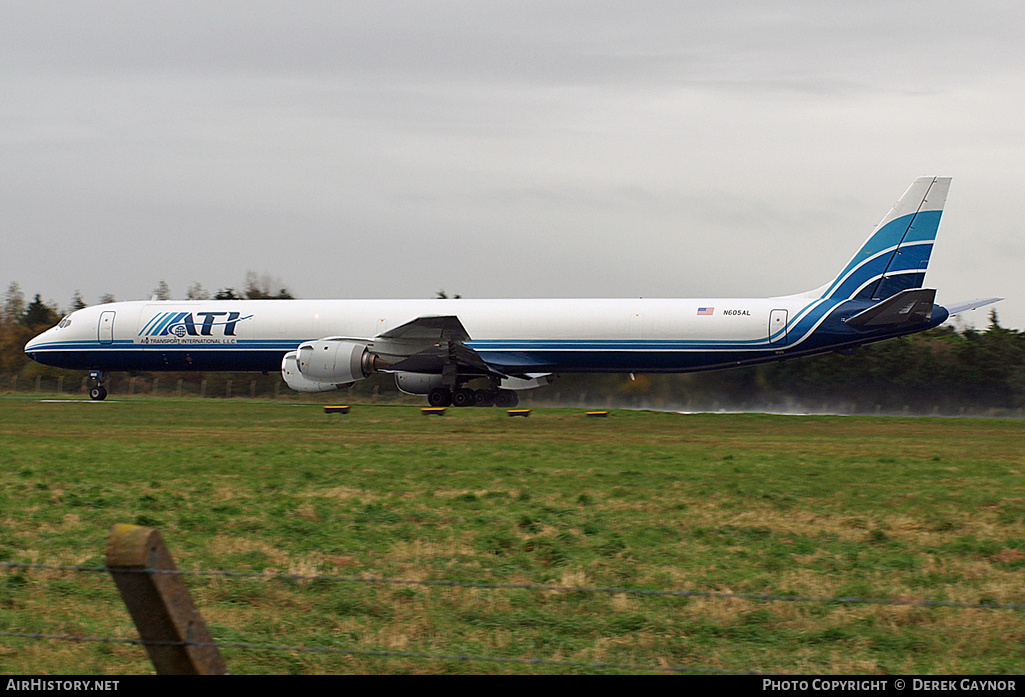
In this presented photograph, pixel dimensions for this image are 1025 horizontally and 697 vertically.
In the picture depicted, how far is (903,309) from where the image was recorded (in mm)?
28547

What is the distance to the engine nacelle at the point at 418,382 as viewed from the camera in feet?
104

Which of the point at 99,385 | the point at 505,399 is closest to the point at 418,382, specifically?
the point at 505,399

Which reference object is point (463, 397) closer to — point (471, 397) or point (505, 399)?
point (471, 397)

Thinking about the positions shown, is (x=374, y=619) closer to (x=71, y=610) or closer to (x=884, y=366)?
(x=71, y=610)

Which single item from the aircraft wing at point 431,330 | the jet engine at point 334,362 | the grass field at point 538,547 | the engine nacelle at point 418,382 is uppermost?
the aircraft wing at point 431,330

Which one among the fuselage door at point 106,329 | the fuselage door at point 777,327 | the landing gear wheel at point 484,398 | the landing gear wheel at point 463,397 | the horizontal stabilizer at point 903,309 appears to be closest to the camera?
the horizontal stabilizer at point 903,309

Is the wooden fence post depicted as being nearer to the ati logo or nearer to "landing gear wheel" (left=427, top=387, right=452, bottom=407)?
"landing gear wheel" (left=427, top=387, right=452, bottom=407)

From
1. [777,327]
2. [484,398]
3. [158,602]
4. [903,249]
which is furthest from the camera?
[484,398]

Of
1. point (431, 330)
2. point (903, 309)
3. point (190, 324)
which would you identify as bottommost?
point (431, 330)

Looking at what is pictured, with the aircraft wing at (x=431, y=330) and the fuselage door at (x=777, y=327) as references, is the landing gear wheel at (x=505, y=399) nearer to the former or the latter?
the aircraft wing at (x=431, y=330)

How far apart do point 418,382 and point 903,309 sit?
14459 mm

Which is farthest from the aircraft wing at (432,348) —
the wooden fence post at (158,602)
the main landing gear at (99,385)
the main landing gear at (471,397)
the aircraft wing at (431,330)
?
the wooden fence post at (158,602)

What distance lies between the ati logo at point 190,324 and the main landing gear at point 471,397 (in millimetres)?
7311

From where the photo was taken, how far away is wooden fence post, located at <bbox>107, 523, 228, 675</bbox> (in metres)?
4.16
